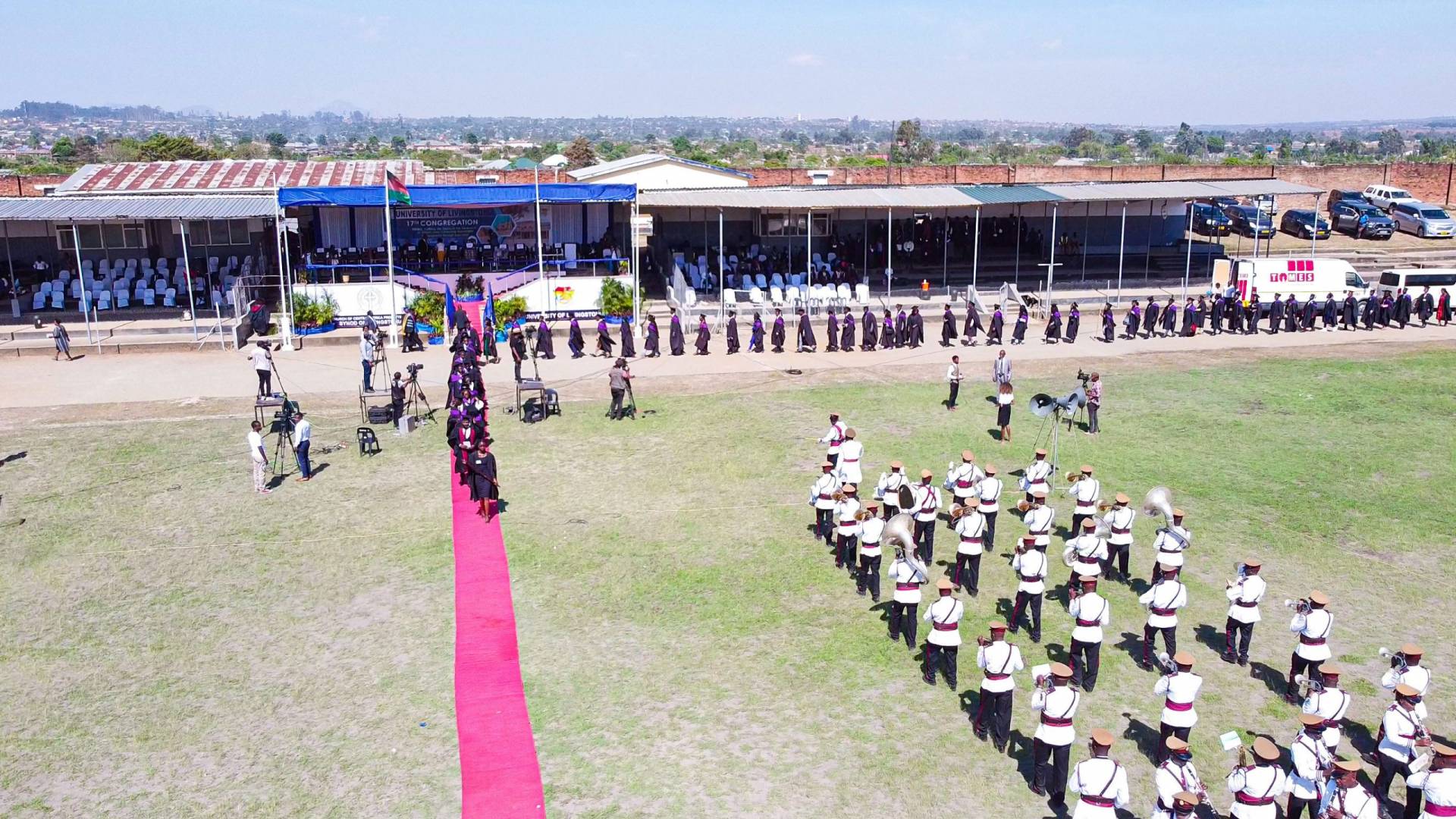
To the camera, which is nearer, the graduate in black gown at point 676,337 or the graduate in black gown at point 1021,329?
the graduate in black gown at point 676,337

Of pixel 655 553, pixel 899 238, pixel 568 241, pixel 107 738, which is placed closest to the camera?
pixel 107 738

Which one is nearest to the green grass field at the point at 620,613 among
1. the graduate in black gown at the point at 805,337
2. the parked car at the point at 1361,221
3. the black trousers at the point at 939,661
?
the black trousers at the point at 939,661

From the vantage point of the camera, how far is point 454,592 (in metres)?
13.1

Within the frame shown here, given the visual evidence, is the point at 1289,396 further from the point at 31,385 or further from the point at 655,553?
the point at 31,385

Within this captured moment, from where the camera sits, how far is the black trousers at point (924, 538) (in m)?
13.9

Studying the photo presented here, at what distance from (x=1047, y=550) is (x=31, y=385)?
21138mm

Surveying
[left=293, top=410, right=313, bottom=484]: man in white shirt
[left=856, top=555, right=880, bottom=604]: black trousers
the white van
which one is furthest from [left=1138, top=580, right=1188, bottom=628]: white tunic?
the white van

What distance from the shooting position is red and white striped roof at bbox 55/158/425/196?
32812 mm

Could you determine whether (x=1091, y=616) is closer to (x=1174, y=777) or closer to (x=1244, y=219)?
(x=1174, y=777)

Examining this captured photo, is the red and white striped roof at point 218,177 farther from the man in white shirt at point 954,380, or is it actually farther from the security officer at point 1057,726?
the security officer at point 1057,726

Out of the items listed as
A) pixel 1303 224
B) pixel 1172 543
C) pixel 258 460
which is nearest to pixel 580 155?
pixel 1303 224

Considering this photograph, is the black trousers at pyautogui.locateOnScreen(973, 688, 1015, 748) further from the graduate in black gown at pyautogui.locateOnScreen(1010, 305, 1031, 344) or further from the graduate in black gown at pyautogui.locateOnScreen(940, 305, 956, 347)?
the graduate in black gown at pyautogui.locateOnScreen(1010, 305, 1031, 344)

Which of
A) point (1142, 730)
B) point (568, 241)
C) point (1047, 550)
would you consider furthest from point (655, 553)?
point (568, 241)

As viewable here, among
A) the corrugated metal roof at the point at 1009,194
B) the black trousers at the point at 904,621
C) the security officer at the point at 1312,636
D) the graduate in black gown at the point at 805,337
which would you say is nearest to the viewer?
the security officer at the point at 1312,636
